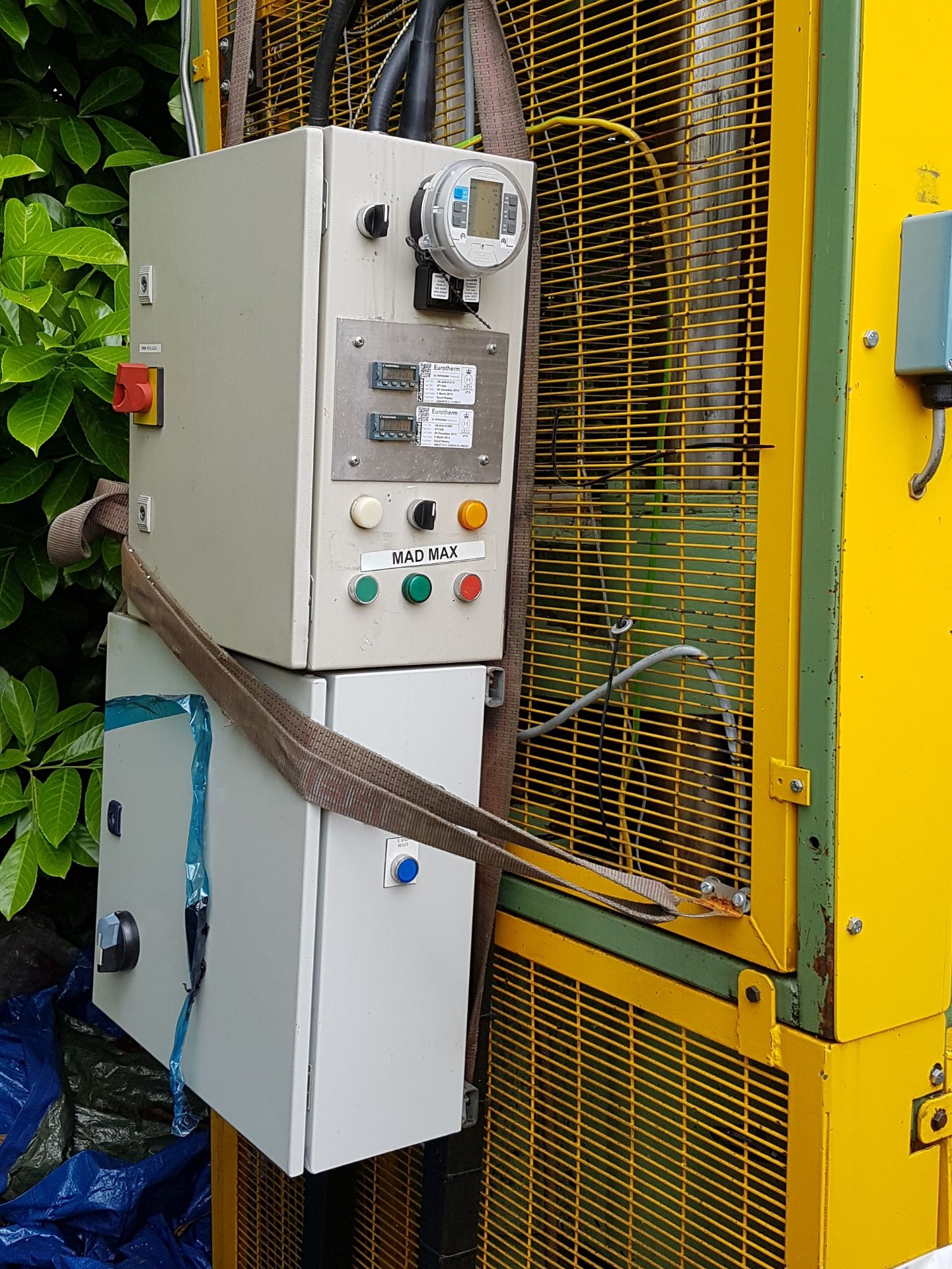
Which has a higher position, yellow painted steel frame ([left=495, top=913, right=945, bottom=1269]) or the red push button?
the red push button

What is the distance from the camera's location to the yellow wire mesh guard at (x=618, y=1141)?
135 cm

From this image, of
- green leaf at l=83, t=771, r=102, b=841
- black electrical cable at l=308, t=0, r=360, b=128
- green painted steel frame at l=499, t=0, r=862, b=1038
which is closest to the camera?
green painted steel frame at l=499, t=0, r=862, b=1038

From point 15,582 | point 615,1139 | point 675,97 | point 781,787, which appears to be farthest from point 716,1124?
point 15,582

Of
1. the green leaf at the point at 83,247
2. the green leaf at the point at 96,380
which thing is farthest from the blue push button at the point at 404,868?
the green leaf at the point at 83,247

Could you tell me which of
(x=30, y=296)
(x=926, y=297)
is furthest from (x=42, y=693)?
(x=926, y=297)

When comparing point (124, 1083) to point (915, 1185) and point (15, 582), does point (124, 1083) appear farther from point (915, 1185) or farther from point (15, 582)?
point (915, 1185)

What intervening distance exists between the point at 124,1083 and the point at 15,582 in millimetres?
1016

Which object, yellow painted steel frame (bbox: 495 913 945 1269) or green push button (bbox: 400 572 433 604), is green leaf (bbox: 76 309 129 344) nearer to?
green push button (bbox: 400 572 433 604)

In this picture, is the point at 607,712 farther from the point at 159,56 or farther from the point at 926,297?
the point at 159,56

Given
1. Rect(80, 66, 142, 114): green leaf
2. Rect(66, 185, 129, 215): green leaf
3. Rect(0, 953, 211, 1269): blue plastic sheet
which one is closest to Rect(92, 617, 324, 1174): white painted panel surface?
Rect(0, 953, 211, 1269): blue plastic sheet

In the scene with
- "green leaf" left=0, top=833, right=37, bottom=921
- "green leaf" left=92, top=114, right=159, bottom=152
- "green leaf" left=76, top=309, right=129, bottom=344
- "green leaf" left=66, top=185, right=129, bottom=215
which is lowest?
"green leaf" left=0, top=833, right=37, bottom=921

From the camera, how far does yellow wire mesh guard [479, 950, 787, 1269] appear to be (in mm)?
1353

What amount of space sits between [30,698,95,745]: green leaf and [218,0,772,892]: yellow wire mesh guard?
1.04 metres

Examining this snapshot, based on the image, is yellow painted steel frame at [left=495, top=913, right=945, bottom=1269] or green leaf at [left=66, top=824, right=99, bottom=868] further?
green leaf at [left=66, top=824, right=99, bottom=868]
